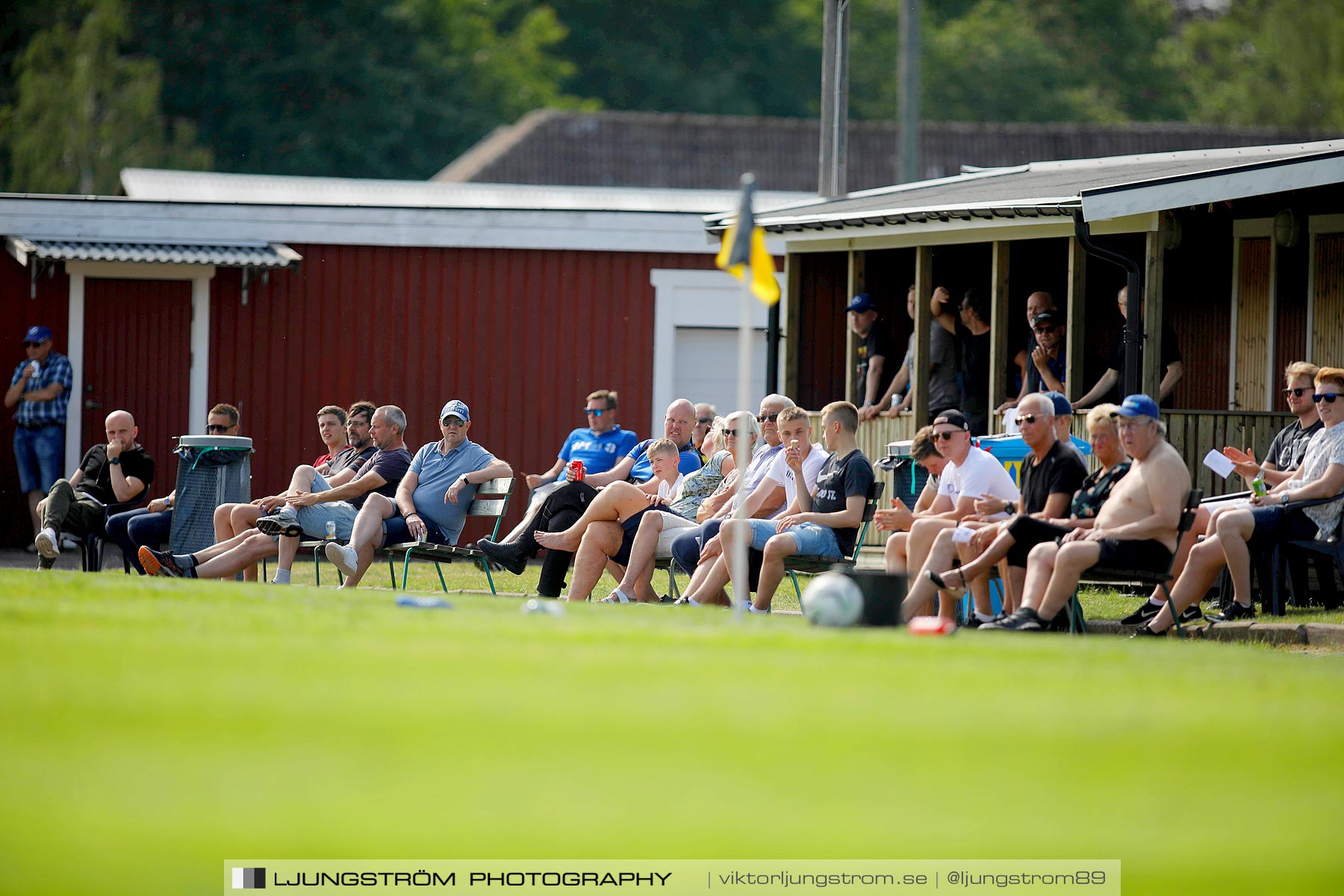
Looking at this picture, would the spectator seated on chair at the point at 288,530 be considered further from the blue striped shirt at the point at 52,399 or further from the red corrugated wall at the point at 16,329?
the red corrugated wall at the point at 16,329

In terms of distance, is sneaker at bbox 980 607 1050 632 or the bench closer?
sneaker at bbox 980 607 1050 632

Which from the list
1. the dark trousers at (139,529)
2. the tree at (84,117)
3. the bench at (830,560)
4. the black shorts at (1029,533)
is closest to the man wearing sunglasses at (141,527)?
the dark trousers at (139,529)

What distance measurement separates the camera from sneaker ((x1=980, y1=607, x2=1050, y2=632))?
8250mm

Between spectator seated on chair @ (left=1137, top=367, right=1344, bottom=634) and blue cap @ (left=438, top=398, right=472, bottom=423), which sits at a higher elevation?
blue cap @ (left=438, top=398, right=472, bottom=423)

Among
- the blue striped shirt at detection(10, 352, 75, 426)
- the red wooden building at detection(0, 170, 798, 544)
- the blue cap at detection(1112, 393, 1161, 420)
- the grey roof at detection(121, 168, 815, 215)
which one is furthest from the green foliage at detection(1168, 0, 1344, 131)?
the blue cap at detection(1112, 393, 1161, 420)

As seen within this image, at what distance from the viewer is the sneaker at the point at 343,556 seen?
1081 centimetres

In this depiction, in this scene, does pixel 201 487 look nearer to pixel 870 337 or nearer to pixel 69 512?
pixel 69 512

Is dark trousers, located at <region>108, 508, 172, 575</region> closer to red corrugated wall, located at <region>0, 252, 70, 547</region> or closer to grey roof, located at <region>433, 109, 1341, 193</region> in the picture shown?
red corrugated wall, located at <region>0, 252, 70, 547</region>

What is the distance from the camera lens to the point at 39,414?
615 inches

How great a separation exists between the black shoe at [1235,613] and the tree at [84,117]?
3545 centimetres

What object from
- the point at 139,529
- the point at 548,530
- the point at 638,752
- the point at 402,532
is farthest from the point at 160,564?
the point at 638,752

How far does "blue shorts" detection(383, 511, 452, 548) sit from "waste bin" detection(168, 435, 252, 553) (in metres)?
1.26

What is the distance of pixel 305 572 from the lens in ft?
45.6

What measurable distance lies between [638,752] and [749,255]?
2714 millimetres
